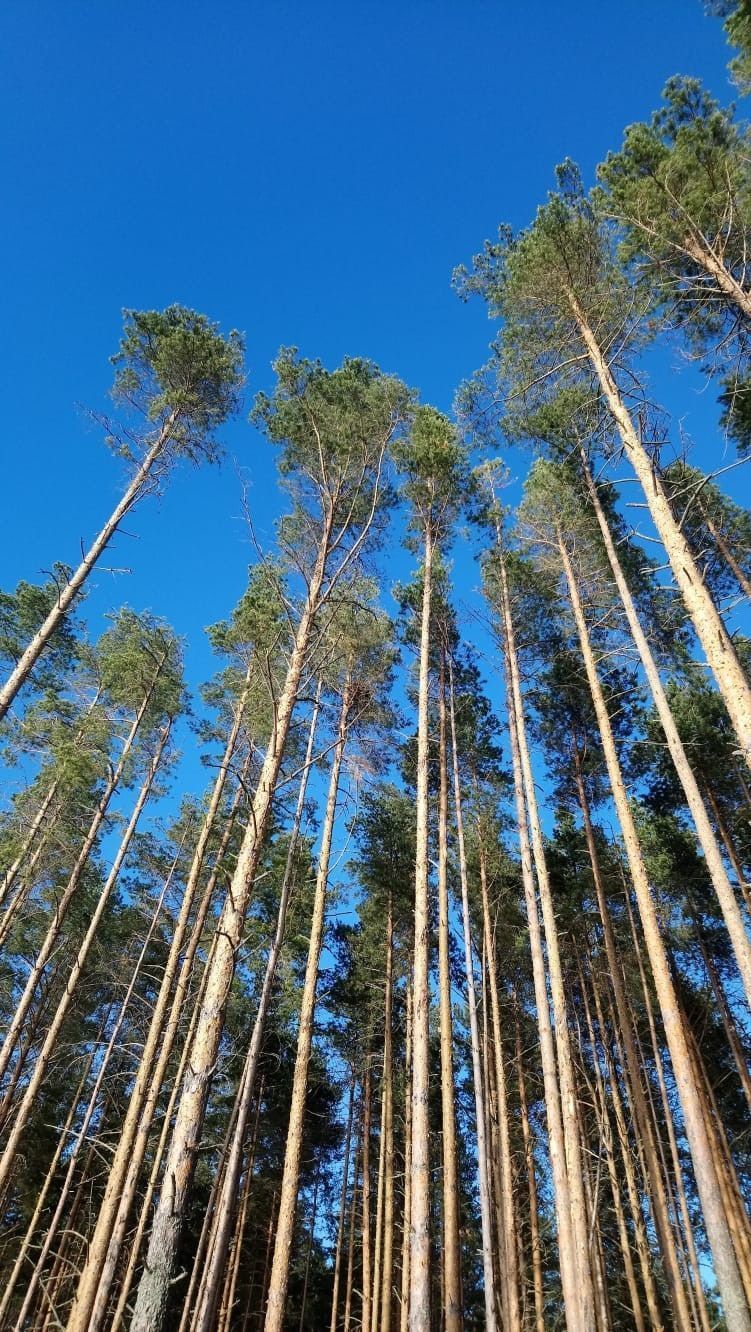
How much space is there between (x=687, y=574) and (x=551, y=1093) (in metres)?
6.94

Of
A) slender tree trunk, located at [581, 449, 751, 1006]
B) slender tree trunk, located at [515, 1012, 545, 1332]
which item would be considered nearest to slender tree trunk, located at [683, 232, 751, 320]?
slender tree trunk, located at [581, 449, 751, 1006]

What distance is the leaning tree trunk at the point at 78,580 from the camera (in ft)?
26.9

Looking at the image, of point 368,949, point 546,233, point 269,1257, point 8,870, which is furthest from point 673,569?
point 269,1257

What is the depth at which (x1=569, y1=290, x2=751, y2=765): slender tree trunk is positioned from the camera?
6.09 metres

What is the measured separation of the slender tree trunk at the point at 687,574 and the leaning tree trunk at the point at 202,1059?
412cm

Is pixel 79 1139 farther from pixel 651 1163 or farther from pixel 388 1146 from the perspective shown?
pixel 651 1163

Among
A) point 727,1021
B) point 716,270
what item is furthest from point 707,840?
point 727,1021

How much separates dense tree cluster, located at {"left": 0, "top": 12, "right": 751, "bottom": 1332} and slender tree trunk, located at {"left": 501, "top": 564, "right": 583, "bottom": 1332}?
6cm

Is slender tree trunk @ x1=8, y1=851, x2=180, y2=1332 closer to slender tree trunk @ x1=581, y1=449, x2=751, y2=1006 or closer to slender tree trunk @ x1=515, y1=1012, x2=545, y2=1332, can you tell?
slender tree trunk @ x1=581, y1=449, x2=751, y2=1006

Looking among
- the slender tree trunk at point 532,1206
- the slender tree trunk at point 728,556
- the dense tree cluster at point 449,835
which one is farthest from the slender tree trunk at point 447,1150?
the slender tree trunk at point 728,556

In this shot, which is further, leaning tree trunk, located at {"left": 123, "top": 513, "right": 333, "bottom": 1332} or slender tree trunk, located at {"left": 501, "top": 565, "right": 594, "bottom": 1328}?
slender tree trunk, located at {"left": 501, "top": 565, "right": 594, "bottom": 1328}

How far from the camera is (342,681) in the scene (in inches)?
528

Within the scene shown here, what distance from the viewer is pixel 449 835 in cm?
1492

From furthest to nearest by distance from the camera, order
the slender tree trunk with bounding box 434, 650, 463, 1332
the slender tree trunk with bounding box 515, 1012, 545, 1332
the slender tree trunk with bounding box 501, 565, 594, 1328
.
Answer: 1. the slender tree trunk with bounding box 515, 1012, 545, 1332
2. the slender tree trunk with bounding box 434, 650, 463, 1332
3. the slender tree trunk with bounding box 501, 565, 594, 1328
